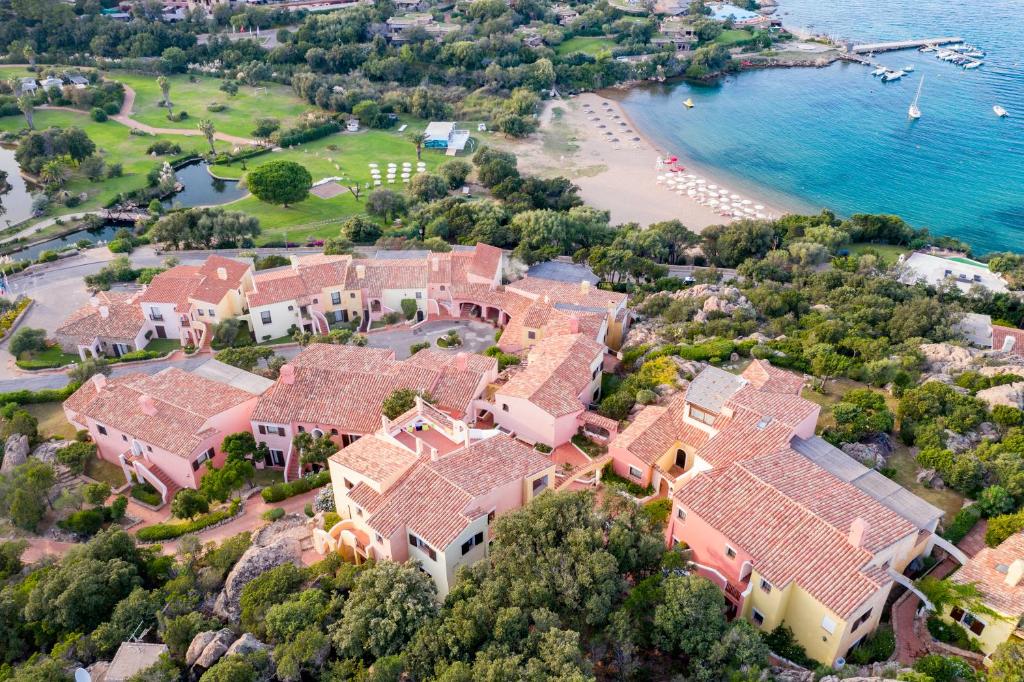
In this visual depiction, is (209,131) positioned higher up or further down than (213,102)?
higher up

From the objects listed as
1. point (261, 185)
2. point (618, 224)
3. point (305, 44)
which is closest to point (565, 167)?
point (618, 224)

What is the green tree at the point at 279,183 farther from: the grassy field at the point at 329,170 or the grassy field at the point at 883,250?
the grassy field at the point at 883,250

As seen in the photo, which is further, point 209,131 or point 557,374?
point 209,131

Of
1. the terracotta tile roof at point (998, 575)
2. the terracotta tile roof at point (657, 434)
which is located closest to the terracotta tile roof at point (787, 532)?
the terracotta tile roof at point (998, 575)

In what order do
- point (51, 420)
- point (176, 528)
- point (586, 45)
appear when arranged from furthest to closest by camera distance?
point (586, 45), point (51, 420), point (176, 528)

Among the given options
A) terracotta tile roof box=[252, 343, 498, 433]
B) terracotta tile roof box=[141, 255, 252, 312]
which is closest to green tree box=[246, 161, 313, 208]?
terracotta tile roof box=[141, 255, 252, 312]

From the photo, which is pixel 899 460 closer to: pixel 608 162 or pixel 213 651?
pixel 213 651

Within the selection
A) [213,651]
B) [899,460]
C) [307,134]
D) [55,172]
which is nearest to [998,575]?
[899,460]

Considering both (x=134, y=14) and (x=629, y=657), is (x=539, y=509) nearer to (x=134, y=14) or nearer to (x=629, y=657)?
(x=629, y=657)
